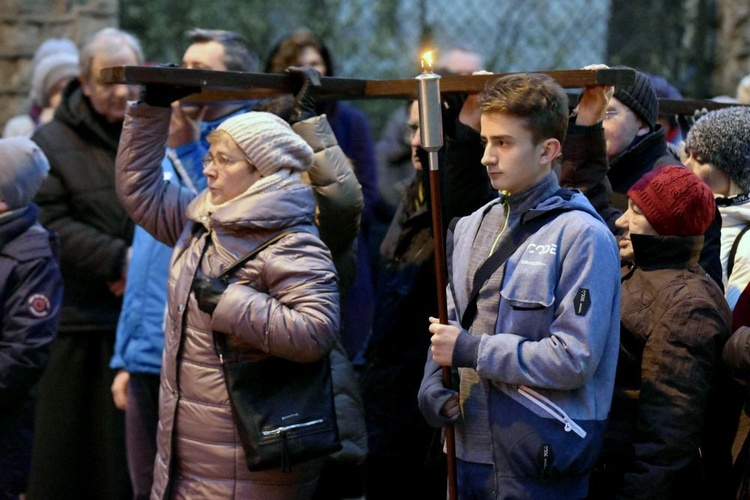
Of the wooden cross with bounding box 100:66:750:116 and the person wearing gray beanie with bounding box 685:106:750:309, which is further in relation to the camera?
the person wearing gray beanie with bounding box 685:106:750:309

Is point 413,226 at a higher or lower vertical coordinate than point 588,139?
lower

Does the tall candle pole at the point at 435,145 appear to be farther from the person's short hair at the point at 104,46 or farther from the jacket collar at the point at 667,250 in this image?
the person's short hair at the point at 104,46

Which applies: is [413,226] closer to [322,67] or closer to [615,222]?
[615,222]

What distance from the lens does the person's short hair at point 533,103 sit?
3377 millimetres

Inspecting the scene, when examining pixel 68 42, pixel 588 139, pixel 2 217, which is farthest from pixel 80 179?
pixel 68 42

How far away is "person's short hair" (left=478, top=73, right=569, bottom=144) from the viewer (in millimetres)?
3377

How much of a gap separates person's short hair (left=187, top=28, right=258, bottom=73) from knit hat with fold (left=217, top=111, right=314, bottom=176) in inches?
45.3

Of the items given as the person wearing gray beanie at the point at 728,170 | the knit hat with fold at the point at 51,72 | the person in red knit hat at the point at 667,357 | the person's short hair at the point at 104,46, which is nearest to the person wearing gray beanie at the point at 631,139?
the person wearing gray beanie at the point at 728,170

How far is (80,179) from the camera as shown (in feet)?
18.0

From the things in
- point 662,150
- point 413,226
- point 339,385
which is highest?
point 662,150

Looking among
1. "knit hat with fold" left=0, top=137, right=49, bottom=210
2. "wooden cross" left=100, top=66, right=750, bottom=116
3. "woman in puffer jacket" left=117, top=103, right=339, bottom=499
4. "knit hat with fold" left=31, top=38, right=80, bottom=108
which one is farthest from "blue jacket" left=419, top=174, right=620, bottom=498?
"knit hat with fold" left=31, top=38, right=80, bottom=108

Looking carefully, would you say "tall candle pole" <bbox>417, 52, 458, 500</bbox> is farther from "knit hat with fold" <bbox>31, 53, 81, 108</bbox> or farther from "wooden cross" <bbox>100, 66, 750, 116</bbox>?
"knit hat with fold" <bbox>31, 53, 81, 108</bbox>

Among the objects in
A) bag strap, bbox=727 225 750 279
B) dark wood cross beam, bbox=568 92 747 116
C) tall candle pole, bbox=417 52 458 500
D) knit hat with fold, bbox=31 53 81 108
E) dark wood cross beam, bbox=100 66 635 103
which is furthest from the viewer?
knit hat with fold, bbox=31 53 81 108

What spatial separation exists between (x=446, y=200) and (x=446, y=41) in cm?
453
